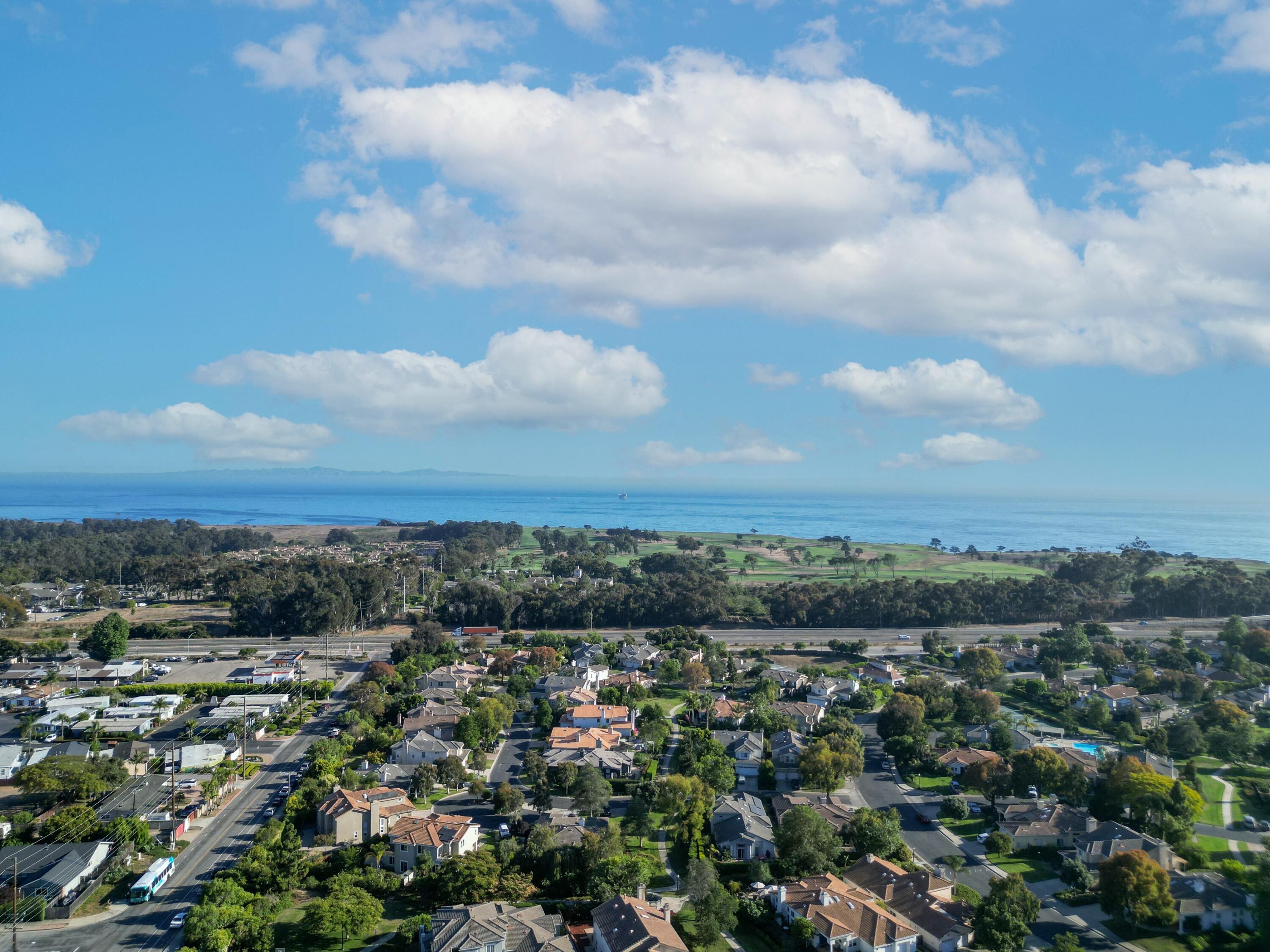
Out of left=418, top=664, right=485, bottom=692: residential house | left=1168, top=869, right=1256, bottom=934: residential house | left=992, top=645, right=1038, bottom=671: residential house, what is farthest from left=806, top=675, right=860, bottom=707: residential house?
left=1168, top=869, right=1256, bottom=934: residential house

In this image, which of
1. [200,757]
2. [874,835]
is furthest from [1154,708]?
[200,757]

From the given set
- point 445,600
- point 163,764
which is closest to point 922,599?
point 445,600

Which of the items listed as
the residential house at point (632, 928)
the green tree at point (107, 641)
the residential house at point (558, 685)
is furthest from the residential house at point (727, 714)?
the green tree at point (107, 641)

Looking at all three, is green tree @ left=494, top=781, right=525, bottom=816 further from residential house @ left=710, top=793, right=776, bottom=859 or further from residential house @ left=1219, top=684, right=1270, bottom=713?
residential house @ left=1219, top=684, right=1270, bottom=713

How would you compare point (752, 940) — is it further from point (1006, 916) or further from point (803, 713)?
point (803, 713)

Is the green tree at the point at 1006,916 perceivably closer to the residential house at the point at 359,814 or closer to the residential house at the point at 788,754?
the residential house at the point at 788,754

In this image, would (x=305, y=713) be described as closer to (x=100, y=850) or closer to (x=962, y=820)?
(x=100, y=850)

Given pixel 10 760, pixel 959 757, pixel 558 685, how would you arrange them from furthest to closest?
pixel 558 685, pixel 959 757, pixel 10 760
